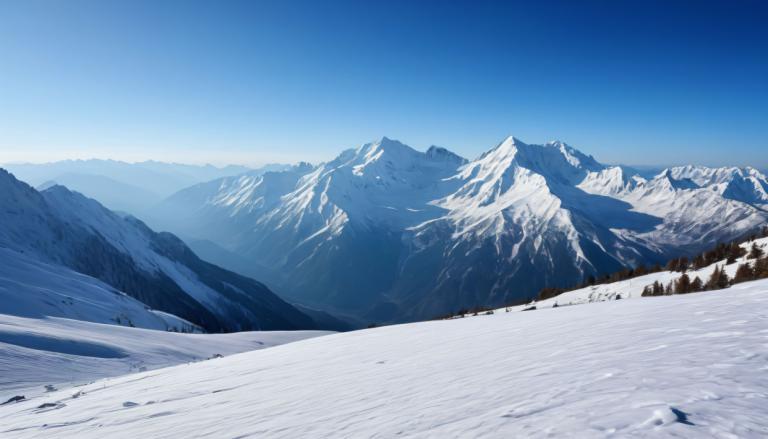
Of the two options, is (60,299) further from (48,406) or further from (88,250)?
(88,250)

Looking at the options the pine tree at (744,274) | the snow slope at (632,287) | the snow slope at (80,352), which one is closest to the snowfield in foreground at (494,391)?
the snow slope at (80,352)

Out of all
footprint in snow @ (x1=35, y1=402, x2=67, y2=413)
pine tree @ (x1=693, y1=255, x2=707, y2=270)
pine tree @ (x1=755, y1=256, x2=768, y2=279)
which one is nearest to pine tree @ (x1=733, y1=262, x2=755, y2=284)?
pine tree @ (x1=755, y1=256, x2=768, y2=279)

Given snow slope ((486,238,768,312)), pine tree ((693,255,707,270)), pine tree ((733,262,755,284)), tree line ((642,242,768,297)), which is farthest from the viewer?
pine tree ((693,255,707,270))

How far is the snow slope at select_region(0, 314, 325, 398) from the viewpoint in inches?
716

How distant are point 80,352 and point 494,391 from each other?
87.4 feet

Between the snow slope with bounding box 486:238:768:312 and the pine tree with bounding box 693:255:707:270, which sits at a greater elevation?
the pine tree with bounding box 693:255:707:270

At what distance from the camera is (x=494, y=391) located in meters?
7.77

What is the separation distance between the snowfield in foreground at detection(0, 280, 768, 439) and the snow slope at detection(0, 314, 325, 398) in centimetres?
421

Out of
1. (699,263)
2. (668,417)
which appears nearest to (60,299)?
(668,417)

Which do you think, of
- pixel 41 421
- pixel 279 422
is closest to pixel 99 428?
pixel 41 421

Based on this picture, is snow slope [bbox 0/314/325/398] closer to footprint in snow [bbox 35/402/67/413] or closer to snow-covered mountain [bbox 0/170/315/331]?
footprint in snow [bbox 35/402/67/413]

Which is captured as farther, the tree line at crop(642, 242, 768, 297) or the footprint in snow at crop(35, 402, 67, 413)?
the tree line at crop(642, 242, 768, 297)

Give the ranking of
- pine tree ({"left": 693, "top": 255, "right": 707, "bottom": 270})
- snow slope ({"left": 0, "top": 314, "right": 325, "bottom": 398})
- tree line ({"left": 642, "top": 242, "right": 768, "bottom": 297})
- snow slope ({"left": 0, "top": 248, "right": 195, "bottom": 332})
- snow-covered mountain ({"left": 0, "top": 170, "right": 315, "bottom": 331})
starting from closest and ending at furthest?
snow slope ({"left": 0, "top": 314, "right": 325, "bottom": 398}) → tree line ({"left": 642, "top": 242, "right": 768, "bottom": 297}) → pine tree ({"left": 693, "top": 255, "right": 707, "bottom": 270}) → snow slope ({"left": 0, "top": 248, "right": 195, "bottom": 332}) → snow-covered mountain ({"left": 0, "top": 170, "right": 315, "bottom": 331})

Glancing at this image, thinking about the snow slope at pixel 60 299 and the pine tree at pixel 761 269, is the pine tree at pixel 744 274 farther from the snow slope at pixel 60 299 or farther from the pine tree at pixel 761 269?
the snow slope at pixel 60 299
